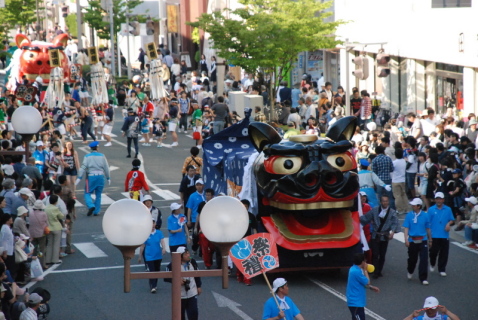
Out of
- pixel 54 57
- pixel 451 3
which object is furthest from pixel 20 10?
pixel 451 3

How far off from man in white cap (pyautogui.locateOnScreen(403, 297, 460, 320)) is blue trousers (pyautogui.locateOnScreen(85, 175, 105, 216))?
39.5ft

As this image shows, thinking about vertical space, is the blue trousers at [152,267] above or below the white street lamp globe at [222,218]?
below

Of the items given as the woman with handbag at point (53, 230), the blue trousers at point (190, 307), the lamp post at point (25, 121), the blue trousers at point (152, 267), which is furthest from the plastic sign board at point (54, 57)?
the blue trousers at point (190, 307)

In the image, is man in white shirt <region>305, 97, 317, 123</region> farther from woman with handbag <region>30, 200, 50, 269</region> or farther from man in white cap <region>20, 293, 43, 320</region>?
man in white cap <region>20, 293, 43, 320</region>

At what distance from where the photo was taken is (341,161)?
53.2 ft

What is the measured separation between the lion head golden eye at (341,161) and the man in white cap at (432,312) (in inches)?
171

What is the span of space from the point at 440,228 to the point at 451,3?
651 inches

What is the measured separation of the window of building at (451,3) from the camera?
101 ft

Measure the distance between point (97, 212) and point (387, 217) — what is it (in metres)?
8.79

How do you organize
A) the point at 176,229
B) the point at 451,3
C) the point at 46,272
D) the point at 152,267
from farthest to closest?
1. the point at 451,3
2. the point at 46,272
3. the point at 176,229
4. the point at 152,267

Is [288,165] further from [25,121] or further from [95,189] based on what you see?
[95,189]

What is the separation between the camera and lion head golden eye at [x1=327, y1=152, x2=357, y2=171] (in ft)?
53.1

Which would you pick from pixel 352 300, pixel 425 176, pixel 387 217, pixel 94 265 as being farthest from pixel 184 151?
pixel 352 300

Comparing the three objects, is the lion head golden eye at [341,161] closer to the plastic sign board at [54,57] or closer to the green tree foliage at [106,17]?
the plastic sign board at [54,57]
